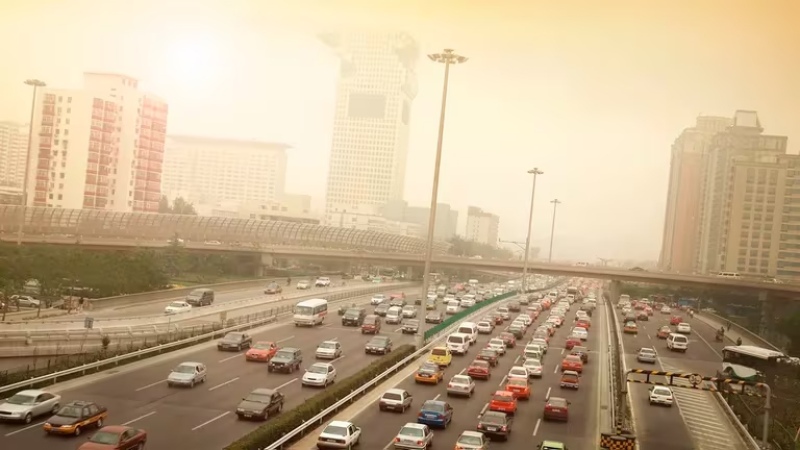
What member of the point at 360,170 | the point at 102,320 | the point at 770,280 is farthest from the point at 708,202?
the point at 360,170

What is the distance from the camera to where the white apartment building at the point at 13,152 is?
39594 millimetres

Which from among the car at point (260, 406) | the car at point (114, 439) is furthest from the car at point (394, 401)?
the car at point (114, 439)

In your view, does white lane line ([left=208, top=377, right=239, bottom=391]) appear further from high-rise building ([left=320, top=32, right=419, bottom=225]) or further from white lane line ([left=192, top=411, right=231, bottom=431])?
high-rise building ([left=320, top=32, right=419, bottom=225])

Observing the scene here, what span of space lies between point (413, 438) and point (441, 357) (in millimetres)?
10312

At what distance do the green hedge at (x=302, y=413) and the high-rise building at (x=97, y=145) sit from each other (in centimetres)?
2916

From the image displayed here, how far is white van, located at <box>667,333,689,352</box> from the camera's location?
1232 inches

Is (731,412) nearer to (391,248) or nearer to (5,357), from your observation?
(5,357)

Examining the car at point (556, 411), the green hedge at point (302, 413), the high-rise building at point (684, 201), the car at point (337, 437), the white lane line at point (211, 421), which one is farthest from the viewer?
the high-rise building at point (684, 201)

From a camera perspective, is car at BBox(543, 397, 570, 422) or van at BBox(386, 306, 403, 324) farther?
van at BBox(386, 306, 403, 324)

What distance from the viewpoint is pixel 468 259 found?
55.6 meters

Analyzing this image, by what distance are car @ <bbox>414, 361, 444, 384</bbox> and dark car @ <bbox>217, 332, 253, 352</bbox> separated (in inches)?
245

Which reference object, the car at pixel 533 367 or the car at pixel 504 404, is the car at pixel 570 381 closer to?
the car at pixel 533 367

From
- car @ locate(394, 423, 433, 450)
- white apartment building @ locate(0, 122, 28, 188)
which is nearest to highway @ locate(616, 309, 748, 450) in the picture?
car @ locate(394, 423, 433, 450)

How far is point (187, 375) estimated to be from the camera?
61.4 ft
